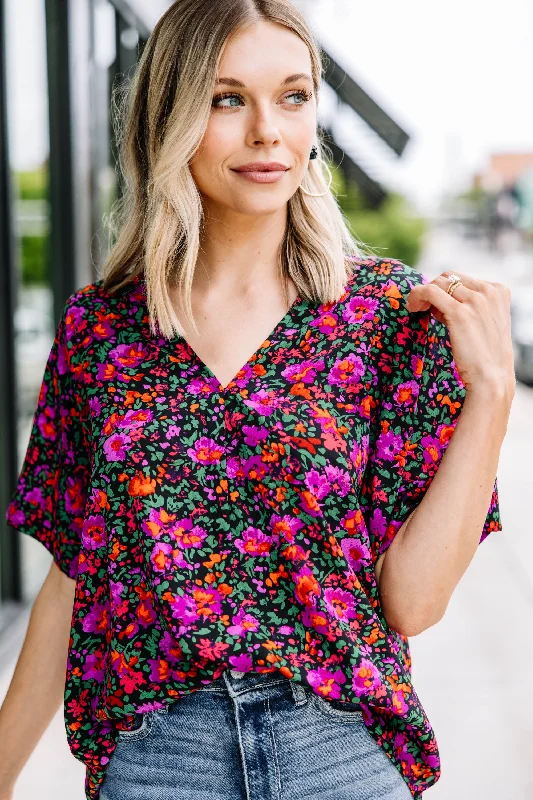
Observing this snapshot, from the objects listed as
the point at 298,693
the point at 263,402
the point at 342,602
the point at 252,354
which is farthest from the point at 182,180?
the point at 298,693

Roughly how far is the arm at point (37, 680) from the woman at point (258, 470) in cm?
1

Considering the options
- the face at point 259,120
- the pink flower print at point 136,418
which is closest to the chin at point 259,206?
the face at point 259,120

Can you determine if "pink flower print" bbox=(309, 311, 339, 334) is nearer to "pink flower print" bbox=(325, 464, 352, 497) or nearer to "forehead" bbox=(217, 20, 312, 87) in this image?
"pink flower print" bbox=(325, 464, 352, 497)

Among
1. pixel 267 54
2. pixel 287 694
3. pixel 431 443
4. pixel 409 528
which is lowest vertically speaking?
pixel 287 694

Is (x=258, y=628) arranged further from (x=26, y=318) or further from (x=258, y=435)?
(x=26, y=318)

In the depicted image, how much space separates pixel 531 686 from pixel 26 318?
288cm

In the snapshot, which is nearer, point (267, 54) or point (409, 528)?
point (409, 528)

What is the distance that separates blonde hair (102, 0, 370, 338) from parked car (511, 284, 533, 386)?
1101 cm

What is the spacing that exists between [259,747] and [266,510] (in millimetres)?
333

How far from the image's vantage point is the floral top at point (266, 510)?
1312mm

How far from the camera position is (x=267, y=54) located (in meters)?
1.49

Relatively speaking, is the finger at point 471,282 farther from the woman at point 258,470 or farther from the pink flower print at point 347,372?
the pink flower print at point 347,372

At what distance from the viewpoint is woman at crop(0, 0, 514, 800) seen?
4.30 feet

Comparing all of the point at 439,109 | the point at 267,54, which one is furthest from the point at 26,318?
the point at 439,109
